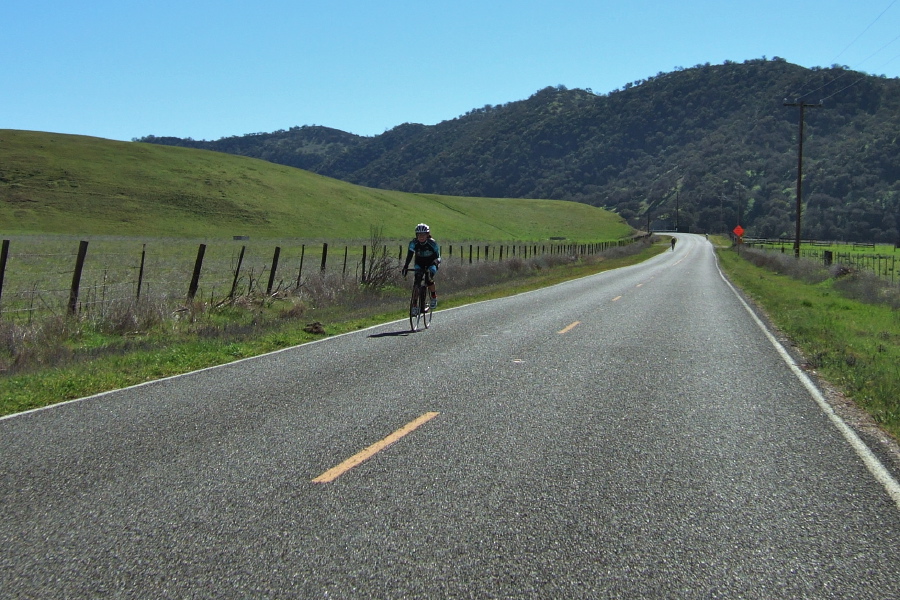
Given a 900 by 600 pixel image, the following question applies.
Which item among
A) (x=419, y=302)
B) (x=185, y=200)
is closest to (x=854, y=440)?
(x=419, y=302)

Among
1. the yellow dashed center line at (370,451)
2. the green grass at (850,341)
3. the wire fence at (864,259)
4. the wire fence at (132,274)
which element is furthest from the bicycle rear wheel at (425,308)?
the wire fence at (864,259)

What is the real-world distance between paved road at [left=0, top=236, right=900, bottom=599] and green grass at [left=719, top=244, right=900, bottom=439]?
0.82 m

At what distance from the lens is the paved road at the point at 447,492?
4000mm

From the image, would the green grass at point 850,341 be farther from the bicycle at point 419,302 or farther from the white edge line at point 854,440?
the bicycle at point 419,302

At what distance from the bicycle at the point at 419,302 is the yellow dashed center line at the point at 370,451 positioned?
24.0ft

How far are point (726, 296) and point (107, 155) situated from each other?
A: 8831 cm

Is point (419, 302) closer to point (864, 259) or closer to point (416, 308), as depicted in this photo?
point (416, 308)

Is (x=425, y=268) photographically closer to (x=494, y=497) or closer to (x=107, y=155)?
(x=494, y=497)

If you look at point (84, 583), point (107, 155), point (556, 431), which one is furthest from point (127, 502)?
point (107, 155)

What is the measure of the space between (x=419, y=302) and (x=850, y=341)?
8442mm

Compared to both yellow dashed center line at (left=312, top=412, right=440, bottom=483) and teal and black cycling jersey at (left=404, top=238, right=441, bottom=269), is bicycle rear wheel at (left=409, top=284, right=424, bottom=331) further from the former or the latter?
yellow dashed center line at (left=312, top=412, right=440, bottom=483)

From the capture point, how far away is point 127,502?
5.08m

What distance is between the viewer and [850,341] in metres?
14.1

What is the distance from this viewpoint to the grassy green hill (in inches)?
2633
